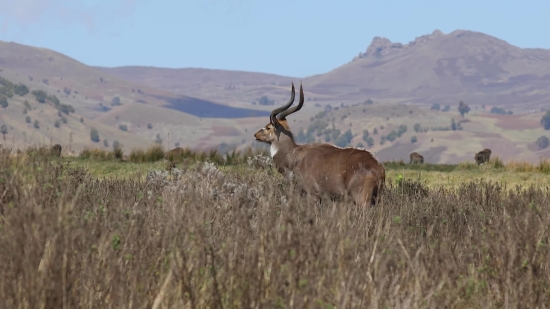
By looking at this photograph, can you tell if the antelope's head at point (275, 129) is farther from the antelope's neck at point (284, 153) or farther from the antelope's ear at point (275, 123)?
the antelope's neck at point (284, 153)

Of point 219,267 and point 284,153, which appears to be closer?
point 219,267

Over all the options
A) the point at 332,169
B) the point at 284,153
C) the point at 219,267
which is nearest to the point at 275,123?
the point at 284,153

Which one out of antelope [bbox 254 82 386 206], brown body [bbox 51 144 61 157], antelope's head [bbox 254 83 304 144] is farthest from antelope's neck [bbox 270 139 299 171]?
brown body [bbox 51 144 61 157]

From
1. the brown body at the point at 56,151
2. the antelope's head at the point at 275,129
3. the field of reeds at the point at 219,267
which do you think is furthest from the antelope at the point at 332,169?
the brown body at the point at 56,151

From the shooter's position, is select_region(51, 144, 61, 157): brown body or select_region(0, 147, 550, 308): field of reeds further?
select_region(51, 144, 61, 157): brown body

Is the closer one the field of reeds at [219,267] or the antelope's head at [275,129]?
the field of reeds at [219,267]

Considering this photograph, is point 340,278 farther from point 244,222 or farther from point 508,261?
point 508,261

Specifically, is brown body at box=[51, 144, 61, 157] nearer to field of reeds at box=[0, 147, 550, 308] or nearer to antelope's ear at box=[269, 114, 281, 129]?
antelope's ear at box=[269, 114, 281, 129]

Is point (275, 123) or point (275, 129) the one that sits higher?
point (275, 123)

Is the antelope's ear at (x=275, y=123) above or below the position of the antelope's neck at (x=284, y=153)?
above

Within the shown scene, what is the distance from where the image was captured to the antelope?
1198cm

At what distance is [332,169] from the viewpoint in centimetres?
1249

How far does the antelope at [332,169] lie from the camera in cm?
1198

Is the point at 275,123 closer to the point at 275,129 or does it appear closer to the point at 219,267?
the point at 275,129
